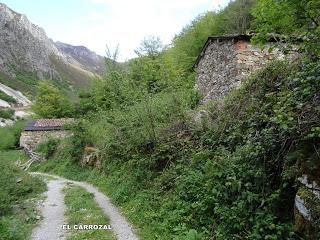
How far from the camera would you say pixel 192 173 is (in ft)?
25.2

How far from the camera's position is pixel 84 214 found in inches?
367

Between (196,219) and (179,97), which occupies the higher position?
(179,97)

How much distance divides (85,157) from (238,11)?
1613 cm

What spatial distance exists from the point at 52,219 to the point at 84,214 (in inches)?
33.8

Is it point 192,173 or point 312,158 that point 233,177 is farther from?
point 192,173

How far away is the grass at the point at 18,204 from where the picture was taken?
7.67 meters

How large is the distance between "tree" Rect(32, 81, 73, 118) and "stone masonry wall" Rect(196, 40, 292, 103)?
24730 mm

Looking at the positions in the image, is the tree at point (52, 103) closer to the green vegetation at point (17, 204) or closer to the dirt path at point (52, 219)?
the green vegetation at point (17, 204)

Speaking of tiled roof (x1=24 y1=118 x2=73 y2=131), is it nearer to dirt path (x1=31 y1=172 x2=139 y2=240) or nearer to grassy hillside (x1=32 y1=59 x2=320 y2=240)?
dirt path (x1=31 y1=172 x2=139 y2=240)

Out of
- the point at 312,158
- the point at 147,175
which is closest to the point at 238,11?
Result: the point at 147,175

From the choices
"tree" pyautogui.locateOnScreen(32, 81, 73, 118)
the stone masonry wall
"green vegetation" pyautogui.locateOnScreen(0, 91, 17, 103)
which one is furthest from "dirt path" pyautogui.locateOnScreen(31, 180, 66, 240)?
"green vegetation" pyautogui.locateOnScreen(0, 91, 17, 103)

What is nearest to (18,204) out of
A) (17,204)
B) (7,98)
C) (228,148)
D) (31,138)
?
(17,204)

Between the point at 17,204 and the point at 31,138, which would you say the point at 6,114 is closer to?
the point at 31,138

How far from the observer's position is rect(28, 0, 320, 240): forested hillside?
4.95m
